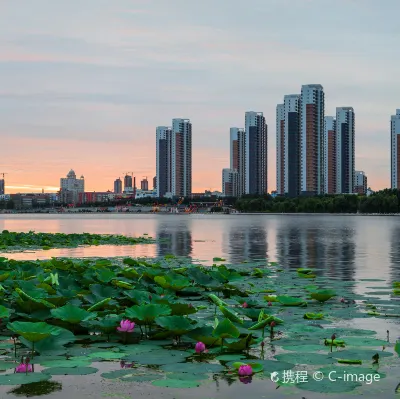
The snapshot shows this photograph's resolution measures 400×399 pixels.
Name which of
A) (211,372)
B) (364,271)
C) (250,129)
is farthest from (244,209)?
(211,372)

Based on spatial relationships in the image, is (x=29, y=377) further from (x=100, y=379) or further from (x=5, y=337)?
(x=5, y=337)

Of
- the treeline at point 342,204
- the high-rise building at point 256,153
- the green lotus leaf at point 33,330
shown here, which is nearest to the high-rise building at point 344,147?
the treeline at point 342,204

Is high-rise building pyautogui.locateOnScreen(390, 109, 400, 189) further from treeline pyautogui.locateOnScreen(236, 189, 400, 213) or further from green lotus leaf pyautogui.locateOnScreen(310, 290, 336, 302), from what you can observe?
green lotus leaf pyautogui.locateOnScreen(310, 290, 336, 302)

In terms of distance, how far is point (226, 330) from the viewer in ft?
15.4

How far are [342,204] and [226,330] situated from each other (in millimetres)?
120059

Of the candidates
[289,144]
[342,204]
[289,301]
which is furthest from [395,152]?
[289,301]

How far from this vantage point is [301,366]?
172 inches

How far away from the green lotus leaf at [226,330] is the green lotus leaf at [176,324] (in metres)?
0.31

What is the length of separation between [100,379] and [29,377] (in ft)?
1.55

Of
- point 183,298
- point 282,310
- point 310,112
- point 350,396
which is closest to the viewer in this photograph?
point 350,396

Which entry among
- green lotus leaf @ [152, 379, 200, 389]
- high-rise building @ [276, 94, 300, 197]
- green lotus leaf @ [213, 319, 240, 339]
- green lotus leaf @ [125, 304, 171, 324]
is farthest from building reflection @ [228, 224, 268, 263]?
high-rise building @ [276, 94, 300, 197]

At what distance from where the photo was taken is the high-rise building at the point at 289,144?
136125 millimetres

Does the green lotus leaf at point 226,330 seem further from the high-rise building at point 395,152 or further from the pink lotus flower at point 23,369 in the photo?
the high-rise building at point 395,152

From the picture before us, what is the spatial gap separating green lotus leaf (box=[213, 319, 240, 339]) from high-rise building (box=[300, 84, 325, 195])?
13193 cm
